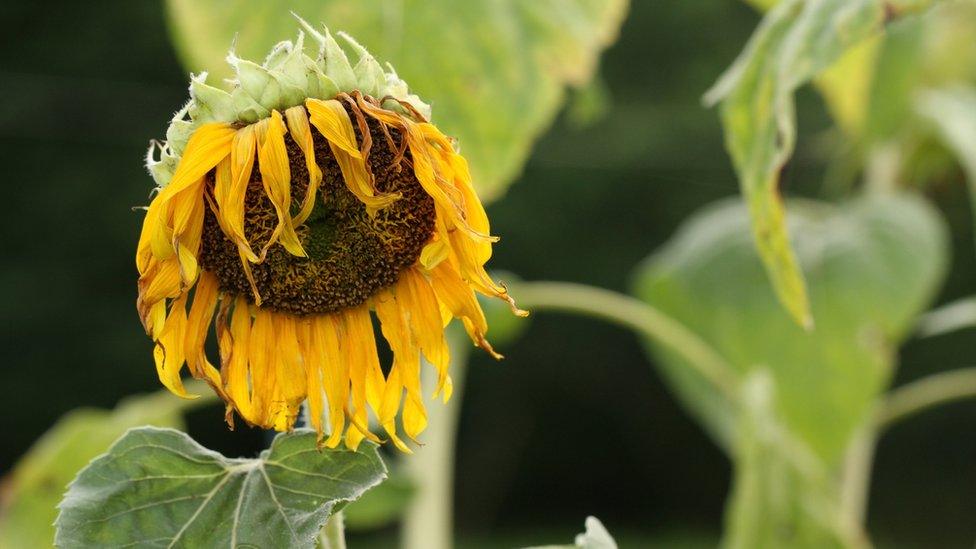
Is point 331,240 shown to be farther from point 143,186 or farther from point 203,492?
point 143,186

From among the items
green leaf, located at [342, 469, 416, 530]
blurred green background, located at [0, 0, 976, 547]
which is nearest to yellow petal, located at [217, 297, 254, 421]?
green leaf, located at [342, 469, 416, 530]

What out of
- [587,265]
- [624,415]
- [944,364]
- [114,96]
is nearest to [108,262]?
[114,96]

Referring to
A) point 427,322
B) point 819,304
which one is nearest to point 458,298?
point 427,322

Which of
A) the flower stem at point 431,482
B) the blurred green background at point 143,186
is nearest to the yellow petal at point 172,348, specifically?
the flower stem at point 431,482

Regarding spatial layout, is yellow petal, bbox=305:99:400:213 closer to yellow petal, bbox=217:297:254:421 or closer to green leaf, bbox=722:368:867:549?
yellow petal, bbox=217:297:254:421

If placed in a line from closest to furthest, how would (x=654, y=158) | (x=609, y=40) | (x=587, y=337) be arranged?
Result: (x=609, y=40)
(x=654, y=158)
(x=587, y=337)

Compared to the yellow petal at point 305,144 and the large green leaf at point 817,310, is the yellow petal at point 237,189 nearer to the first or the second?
the yellow petal at point 305,144

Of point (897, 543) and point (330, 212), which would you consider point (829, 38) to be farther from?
point (897, 543)
